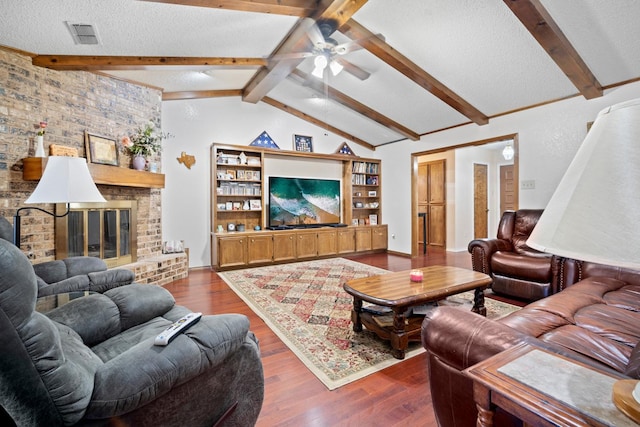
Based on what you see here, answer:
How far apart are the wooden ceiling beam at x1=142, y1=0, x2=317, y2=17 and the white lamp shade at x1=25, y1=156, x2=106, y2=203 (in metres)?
1.48

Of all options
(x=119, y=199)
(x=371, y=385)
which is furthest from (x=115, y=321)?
(x=119, y=199)

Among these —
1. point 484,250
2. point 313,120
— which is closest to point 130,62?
point 313,120

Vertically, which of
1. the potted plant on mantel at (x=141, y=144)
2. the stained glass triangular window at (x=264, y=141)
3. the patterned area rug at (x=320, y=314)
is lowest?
the patterned area rug at (x=320, y=314)

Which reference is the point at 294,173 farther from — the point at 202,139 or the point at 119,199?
the point at 119,199

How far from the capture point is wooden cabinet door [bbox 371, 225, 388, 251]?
6.34 m

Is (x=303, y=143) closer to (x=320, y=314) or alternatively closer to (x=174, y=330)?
(x=320, y=314)

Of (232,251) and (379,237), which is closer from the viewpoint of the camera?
(232,251)

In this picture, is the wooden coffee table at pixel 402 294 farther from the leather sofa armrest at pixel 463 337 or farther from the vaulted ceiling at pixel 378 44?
the vaulted ceiling at pixel 378 44

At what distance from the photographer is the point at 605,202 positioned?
0.51m

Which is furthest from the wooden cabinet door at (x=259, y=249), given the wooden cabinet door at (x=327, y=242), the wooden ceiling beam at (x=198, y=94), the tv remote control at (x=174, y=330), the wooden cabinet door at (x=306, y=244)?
the tv remote control at (x=174, y=330)

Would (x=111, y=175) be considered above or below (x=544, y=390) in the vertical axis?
above

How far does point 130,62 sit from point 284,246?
11.0ft

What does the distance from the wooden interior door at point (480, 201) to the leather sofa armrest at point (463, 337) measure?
273 inches

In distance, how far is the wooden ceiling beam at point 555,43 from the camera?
8.41ft
